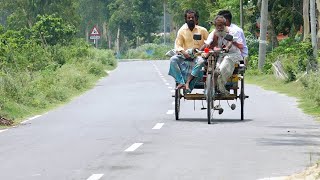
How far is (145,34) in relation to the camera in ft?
416

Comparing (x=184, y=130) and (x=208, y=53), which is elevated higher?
(x=208, y=53)

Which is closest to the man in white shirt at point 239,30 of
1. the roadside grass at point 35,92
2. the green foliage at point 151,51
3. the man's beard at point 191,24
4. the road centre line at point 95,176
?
the man's beard at point 191,24

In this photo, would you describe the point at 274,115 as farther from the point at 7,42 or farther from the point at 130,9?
the point at 130,9

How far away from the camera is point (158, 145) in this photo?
14.9 m

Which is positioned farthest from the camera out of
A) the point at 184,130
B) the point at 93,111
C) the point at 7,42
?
the point at 7,42

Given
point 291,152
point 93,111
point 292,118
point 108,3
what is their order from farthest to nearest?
point 108,3, point 93,111, point 292,118, point 291,152

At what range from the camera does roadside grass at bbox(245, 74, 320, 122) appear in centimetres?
2372

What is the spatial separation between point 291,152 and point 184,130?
4.30m

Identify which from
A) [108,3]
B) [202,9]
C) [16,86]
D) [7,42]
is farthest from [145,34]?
[16,86]

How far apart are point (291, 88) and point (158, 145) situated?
19812mm

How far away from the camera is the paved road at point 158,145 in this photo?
38.3 feet

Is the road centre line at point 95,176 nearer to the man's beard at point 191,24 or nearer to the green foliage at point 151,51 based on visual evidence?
the man's beard at point 191,24

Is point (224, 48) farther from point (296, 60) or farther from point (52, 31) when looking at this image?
point (52, 31)

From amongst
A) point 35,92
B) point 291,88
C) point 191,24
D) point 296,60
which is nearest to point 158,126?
point 191,24
